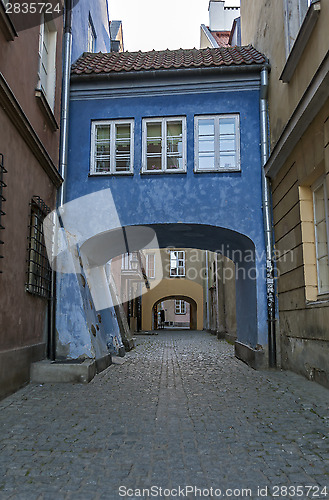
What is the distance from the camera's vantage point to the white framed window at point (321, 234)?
6.87m

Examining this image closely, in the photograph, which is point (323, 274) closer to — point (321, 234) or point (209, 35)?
point (321, 234)

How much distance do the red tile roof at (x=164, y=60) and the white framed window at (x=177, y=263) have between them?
21.0 metres

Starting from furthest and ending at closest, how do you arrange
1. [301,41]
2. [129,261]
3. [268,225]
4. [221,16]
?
[129,261] < [221,16] < [268,225] < [301,41]

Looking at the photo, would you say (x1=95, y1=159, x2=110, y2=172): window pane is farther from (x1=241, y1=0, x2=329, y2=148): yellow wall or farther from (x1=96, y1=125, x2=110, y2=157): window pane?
(x1=241, y1=0, x2=329, y2=148): yellow wall

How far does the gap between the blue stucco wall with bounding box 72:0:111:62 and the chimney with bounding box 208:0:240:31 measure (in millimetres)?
11373

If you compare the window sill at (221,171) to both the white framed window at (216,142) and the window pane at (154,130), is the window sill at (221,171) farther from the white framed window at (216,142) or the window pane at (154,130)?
the window pane at (154,130)

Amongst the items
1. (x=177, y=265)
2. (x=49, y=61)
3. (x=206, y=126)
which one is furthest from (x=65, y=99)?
(x=177, y=265)

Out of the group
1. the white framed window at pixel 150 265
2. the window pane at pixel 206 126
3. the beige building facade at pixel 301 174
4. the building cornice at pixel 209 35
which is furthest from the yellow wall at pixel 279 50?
the white framed window at pixel 150 265

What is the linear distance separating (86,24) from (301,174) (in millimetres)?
8415

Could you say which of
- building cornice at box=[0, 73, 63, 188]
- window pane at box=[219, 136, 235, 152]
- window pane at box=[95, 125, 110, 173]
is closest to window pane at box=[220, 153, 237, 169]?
window pane at box=[219, 136, 235, 152]

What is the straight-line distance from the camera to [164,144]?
9.93 meters

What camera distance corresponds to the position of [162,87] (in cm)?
1002

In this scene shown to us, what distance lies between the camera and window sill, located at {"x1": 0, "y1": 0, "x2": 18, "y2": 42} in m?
5.91

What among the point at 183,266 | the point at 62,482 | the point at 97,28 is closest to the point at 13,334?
the point at 62,482
